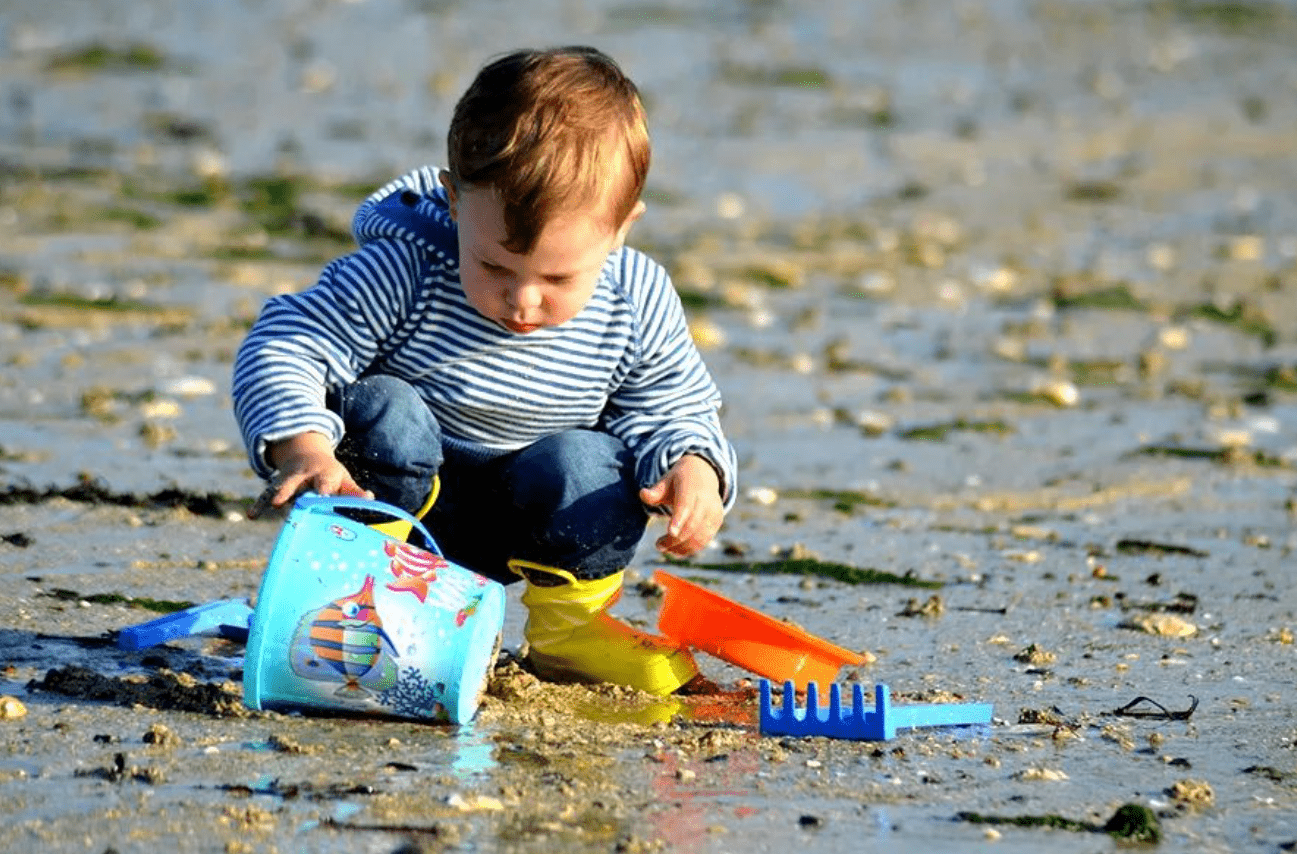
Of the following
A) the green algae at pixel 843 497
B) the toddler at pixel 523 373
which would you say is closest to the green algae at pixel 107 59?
the green algae at pixel 843 497

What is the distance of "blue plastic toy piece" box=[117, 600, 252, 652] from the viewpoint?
3.93 meters

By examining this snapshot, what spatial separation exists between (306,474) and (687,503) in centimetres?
74

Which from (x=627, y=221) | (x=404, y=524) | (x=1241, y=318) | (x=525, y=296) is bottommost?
(x=404, y=524)

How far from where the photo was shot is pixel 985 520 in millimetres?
5699

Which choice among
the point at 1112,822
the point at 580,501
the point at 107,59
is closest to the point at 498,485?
the point at 580,501

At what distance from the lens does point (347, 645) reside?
3.40m

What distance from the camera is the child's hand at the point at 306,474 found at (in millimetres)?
3496

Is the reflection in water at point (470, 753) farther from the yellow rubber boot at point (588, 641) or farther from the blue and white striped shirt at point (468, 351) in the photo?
the blue and white striped shirt at point (468, 351)

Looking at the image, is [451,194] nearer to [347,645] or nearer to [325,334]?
[325,334]

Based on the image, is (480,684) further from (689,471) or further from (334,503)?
(689,471)

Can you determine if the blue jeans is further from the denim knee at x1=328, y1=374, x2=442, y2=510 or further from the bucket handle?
the bucket handle

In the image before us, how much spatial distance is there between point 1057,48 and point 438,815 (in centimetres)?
1473

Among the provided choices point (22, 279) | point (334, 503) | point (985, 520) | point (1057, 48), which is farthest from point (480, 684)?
point (1057, 48)

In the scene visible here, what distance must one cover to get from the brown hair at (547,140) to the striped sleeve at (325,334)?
0.84 feet
